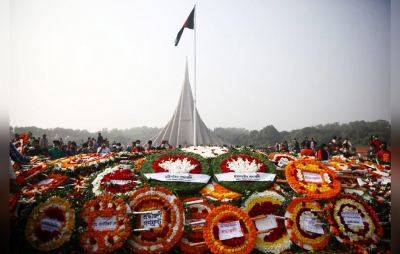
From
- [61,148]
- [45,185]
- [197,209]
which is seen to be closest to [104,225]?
[197,209]

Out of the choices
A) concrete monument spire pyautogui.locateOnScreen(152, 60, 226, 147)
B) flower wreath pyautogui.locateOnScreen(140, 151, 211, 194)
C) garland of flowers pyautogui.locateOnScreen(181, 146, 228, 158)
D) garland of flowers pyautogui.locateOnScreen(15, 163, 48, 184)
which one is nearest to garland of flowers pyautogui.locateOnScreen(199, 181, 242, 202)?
flower wreath pyautogui.locateOnScreen(140, 151, 211, 194)

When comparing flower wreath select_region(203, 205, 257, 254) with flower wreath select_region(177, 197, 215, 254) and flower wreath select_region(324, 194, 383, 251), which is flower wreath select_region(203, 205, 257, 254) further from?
flower wreath select_region(324, 194, 383, 251)

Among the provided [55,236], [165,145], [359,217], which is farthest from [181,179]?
[165,145]

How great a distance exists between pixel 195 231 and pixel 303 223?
2287 millimetres

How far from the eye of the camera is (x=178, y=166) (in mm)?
7266

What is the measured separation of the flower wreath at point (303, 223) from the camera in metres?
5.77

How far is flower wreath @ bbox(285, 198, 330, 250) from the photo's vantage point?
18.9 ft

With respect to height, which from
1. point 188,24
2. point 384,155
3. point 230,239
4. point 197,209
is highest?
point 188,24

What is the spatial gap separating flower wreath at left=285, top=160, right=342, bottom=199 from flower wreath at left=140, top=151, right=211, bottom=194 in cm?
212

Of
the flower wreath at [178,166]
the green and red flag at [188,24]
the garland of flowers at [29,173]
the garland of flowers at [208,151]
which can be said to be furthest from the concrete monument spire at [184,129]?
the garland of flowers at [29,173]

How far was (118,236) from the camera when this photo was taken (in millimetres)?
5328

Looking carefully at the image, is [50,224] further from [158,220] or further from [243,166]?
[243,166]

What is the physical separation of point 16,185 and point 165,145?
7951 mm

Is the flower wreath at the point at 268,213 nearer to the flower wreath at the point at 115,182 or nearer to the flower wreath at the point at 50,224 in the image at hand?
the flower wreath at the point at 115,182
